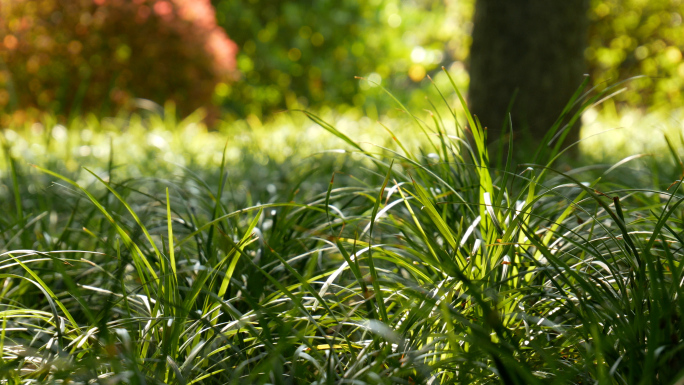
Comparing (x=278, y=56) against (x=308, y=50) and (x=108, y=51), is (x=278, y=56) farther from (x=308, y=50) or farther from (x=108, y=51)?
(x=108, y=51)

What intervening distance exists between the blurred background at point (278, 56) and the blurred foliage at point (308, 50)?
3 centimetres

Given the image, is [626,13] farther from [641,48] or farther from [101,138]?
[101,138]

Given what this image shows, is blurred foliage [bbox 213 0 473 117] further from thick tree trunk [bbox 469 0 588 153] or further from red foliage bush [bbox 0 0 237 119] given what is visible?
thick tree trunk [bbox 469 0 588 153]

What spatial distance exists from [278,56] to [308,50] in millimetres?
701

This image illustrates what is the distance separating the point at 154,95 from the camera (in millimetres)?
8742

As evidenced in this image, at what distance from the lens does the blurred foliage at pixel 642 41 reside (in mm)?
10625

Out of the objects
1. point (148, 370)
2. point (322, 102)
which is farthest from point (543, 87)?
point (322, 102)

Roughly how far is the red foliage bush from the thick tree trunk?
18.8ft

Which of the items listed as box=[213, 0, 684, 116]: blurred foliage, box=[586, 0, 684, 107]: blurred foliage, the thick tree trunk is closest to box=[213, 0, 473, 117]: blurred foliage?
box=[213, 0, 684, 116]: blurred foliage

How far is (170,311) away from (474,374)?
0.71 m

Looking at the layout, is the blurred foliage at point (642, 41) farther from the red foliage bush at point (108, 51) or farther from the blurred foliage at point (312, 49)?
the red foliage bush at point (108, 51)

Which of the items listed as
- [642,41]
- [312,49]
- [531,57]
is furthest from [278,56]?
[531,57]

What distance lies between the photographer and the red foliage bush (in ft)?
26.1

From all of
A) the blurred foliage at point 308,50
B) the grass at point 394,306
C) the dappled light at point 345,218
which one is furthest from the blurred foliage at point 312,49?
the grass at point 394,306
